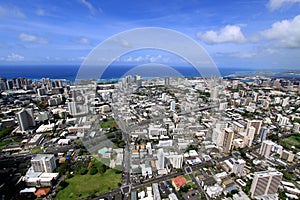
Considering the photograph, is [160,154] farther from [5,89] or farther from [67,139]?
[5,89]

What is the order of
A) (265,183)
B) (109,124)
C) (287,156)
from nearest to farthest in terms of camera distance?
(265,183), (287,156), (109,124)

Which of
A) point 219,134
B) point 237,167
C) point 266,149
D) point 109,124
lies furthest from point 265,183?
point 109,124

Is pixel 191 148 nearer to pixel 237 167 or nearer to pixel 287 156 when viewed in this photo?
pixel 237 167

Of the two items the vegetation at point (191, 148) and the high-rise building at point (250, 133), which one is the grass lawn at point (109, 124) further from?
the high-rise building at point (250, 133)

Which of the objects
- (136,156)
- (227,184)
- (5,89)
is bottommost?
(227,184)

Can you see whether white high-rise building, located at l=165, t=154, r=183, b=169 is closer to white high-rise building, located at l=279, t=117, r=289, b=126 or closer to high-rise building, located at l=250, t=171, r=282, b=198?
high-rise building, located at l=250, t=171, r=282, b=198

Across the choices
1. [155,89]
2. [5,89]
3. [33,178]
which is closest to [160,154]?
[33,178]
